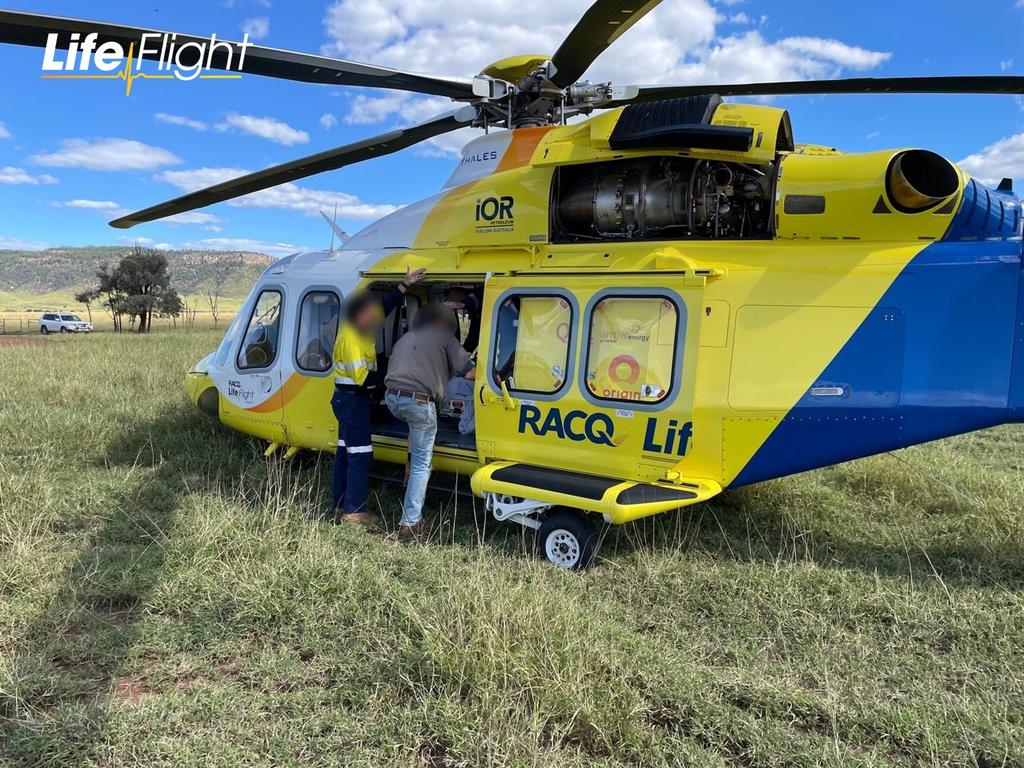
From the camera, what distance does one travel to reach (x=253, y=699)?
10.3 ft

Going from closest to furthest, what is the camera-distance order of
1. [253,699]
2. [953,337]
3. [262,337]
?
[253,699] → [953,337] → [262,337]

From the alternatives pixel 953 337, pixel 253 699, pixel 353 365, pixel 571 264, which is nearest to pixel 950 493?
pixel 953 337

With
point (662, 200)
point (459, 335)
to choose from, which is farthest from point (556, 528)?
point (459, 335)

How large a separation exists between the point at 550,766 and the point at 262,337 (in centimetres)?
582

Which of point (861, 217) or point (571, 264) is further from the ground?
point (861, 217)

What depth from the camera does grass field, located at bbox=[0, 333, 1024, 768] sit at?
2834 millimetres

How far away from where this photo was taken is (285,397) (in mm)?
6848

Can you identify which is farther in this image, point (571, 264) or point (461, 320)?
point (461, 320)

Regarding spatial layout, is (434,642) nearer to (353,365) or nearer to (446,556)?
(446,556)

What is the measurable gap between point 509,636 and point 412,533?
231cm

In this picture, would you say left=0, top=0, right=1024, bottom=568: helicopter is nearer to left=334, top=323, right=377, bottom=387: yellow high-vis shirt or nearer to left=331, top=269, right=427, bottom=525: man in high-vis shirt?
left=331, top=269, right=427, bottom=525: man in high-vis shirt

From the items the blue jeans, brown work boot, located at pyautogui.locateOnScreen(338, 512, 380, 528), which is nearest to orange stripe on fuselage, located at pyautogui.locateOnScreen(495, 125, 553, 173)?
the blue jeans

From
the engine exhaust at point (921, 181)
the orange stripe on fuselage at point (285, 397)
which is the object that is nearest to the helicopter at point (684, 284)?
the engine exhaust at point (921, 181)

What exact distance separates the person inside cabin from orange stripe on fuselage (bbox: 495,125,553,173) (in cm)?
117
